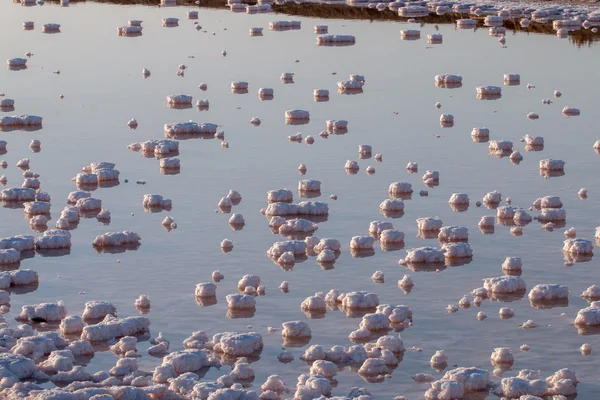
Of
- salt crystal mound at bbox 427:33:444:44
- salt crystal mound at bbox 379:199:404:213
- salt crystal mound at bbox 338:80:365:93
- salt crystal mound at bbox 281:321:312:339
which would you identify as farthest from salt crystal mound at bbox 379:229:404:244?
salt crystal mound at bbox 427:33:444:44

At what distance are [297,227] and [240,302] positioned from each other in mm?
3215

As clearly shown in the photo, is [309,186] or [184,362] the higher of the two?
[309,186]

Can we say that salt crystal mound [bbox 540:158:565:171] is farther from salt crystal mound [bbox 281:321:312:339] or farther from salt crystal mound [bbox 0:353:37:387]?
salt crystal mound [bbox 0:353:37:387]

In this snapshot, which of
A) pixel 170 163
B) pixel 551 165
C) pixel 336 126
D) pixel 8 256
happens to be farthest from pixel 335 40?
pixel 8 256

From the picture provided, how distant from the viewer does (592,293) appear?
43.9 ft

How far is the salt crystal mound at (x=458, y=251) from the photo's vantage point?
15031 mm

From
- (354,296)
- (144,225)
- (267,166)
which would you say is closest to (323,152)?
(267,166)

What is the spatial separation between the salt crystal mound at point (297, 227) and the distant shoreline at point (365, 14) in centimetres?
1924

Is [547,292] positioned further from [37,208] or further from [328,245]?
[37,208]

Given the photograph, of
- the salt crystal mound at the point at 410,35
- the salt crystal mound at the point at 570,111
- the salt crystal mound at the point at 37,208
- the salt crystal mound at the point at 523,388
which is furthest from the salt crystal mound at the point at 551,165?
the salt crystal mound at the point at 410,35

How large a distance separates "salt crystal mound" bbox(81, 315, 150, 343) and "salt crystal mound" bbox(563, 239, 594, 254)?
220 inches

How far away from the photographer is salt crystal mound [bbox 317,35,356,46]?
34.1 meters

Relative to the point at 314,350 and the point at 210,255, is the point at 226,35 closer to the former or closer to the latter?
the point at 210,255

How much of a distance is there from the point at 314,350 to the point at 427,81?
17.0m
